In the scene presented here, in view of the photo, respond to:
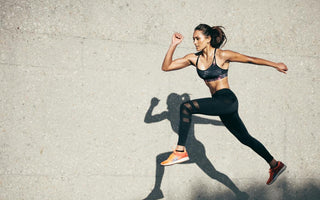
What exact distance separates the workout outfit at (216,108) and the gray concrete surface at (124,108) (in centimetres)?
135

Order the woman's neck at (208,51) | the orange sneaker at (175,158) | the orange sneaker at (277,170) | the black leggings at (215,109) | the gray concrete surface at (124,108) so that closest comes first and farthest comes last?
the black leggings at (215,109) → the orange sneaker at (175,158) → the woman's neck at (208,51) → the orange sneaker at (277,170) → the gray concrete surface at (124,108)

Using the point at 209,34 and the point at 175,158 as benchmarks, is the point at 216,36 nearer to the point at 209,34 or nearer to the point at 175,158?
the point at 209,34

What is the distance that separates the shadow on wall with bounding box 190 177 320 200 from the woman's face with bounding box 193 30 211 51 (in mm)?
2337

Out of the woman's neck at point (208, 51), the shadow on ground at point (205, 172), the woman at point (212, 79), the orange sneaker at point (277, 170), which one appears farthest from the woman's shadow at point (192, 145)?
the woman's neck at point (208, 51)

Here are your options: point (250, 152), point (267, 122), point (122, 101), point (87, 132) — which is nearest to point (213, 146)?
point (250, 152)

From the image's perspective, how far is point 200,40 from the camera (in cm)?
372

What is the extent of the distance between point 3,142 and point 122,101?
6.13ft

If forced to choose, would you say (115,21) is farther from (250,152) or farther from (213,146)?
(250,152)

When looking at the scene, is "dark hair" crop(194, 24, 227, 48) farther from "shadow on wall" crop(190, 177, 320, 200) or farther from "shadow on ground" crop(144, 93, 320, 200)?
"shadow on wall" crop(190, 177, 320, 200)

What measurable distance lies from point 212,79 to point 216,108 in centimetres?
40

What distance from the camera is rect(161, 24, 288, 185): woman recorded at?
3.55 metres

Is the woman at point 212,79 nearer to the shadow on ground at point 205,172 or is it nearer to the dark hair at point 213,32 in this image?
the dark hair at point 213,32

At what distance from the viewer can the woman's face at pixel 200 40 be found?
3.72 m

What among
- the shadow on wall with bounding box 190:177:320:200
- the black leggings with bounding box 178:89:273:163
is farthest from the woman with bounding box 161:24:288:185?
the shadow on wall with bounding box 190:177:320:200
